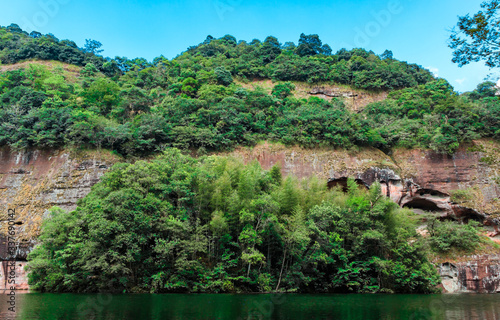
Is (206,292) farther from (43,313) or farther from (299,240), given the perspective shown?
(43,313)

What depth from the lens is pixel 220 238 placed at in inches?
762

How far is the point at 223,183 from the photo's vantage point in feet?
65.3

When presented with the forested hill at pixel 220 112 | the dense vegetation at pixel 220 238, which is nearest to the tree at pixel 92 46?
the forested hill at pixel 220 112

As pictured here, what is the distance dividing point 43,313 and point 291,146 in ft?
73.5

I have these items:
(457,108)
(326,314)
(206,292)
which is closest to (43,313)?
(326,314)

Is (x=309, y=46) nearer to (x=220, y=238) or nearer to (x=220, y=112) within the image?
(x=220, y=112)

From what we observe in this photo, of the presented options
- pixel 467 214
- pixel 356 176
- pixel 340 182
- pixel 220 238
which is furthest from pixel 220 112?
pixel 467 214

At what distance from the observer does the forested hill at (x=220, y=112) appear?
86.5 feet

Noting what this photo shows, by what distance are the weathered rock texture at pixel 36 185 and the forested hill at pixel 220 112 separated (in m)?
1.14

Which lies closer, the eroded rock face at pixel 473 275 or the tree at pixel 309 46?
the eroded rock face at pixel 473 275

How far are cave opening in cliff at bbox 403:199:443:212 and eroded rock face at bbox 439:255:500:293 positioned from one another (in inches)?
231

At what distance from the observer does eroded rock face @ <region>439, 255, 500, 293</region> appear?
22531mm

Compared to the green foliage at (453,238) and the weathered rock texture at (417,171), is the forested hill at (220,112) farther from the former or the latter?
the green foliage at (453,238)

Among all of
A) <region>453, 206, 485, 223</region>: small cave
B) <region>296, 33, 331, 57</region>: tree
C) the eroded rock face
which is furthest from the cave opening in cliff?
<region>296, 33, 331, 57</region>: tree
